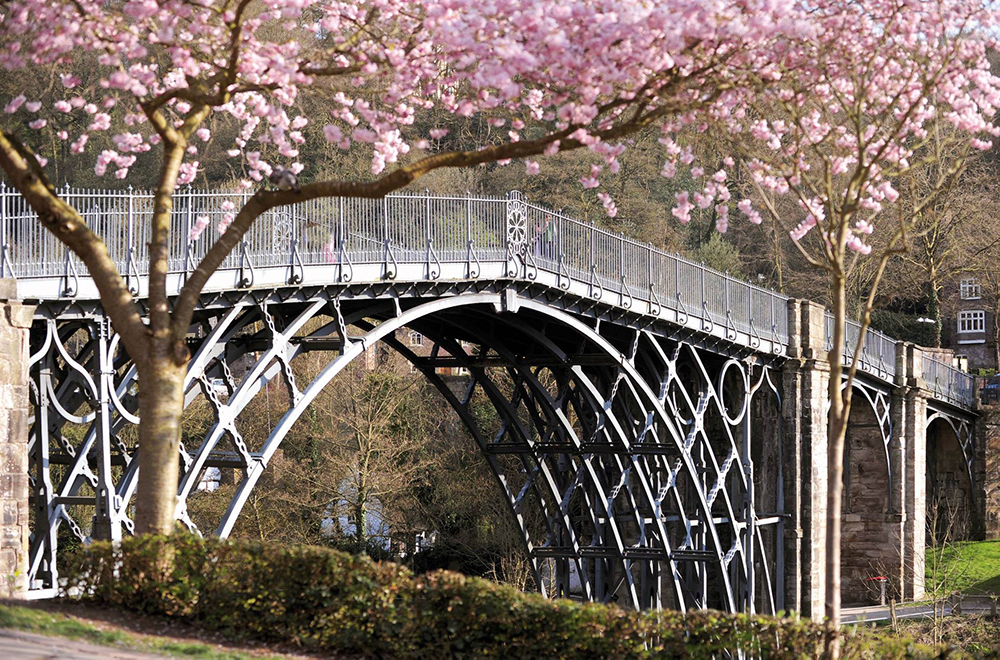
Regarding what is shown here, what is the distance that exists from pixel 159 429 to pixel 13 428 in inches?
136

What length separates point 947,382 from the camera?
147 feet

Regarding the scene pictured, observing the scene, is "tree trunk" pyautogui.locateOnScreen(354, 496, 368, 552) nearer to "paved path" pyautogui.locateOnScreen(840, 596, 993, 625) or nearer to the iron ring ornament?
"paved path" pyautogui.locateOnScreen(840, 596, 993, 625)

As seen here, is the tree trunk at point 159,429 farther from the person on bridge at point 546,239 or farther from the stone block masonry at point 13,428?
the person on bridge at point 546,239

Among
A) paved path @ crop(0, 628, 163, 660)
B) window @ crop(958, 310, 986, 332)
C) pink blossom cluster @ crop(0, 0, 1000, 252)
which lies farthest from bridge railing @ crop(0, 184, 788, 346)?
window @ crop(958, 310, 986, 332)

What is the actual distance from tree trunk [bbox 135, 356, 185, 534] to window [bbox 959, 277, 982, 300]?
59.5 metres

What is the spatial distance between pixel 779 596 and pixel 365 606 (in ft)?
71.2

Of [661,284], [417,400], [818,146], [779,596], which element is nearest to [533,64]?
[818,146]

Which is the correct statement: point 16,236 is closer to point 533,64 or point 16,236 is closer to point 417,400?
point 533,64

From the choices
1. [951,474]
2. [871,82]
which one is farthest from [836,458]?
[951,474]

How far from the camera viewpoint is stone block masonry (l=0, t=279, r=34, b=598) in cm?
1478

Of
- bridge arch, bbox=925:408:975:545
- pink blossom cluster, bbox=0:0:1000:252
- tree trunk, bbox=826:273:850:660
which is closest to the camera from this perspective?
pink blossom cluster, bbox=0:0:1000:252

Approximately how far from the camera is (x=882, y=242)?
50.6m

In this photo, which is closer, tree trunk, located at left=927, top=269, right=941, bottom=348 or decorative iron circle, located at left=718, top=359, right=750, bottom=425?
decorative iron circle, located at left=718, top=359, right=750, bottom=425

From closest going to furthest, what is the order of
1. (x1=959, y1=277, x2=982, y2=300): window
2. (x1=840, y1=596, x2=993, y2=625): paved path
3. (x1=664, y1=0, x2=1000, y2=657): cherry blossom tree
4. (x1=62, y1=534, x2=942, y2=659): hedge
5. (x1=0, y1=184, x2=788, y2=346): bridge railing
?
(x1=62, y1=534, x2=942, y2=659): hedge < (x1=664, y1=0, x2=1000, y2=657): cherry blossom tree < (x1=0, y1=184, x2=788, y2=346): bridge railing < (x1=840, y1=596, x2=993, y2=625): paved path < (x1=959, y1=277, x2=982, y2=300): window
